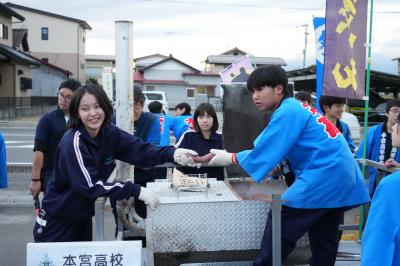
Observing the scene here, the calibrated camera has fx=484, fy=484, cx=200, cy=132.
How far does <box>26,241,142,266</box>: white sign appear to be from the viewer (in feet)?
8.09

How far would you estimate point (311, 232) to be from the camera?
3.24m

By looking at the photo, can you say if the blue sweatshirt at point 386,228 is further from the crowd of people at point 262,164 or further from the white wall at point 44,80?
the white wall at point 44,80

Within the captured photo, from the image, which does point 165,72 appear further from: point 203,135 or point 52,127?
point 52,127

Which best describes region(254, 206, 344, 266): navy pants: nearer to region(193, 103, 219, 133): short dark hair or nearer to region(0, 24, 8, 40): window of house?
region(193, 103, 219, 133): short dark hair

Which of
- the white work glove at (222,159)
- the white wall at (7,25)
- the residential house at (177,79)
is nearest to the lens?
the white work glove at (222,159)

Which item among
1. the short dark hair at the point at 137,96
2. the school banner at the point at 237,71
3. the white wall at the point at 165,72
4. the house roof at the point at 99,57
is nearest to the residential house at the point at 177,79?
the white wall at the point at 165,72

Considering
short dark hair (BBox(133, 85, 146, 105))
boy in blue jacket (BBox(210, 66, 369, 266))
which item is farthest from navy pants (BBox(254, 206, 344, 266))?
short dark hair (BBox(133, 85, 146, 105))

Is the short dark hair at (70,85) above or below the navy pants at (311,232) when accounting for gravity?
above

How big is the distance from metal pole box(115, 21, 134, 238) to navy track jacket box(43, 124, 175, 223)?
1.70 ft

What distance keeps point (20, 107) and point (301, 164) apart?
31.7 m

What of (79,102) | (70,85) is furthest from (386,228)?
(70,85)

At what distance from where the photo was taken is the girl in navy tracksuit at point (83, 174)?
9.06ft

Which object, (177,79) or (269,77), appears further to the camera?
(177,79)

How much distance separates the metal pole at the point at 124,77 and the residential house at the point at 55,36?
52.6 metres
